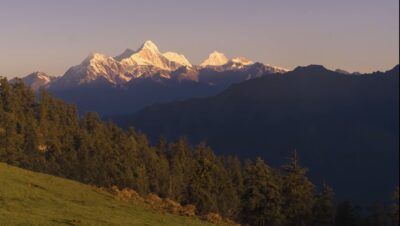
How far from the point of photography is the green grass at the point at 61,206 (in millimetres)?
36812

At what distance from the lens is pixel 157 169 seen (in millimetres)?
152875

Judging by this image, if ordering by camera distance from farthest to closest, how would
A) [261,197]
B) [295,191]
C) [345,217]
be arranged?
[345,217] < [295,191] < [261,197]

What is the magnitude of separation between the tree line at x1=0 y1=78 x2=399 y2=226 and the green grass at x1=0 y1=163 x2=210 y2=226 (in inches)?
1805

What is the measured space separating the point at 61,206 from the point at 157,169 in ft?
355

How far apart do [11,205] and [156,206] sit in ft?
76.3

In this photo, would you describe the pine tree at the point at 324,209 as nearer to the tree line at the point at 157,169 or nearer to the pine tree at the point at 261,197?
the tree line at the point at 157,169

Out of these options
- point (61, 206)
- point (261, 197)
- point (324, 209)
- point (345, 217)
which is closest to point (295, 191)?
point (261, 197)

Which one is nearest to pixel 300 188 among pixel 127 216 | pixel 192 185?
pixel 192 185

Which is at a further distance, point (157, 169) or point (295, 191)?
point (157, 169)

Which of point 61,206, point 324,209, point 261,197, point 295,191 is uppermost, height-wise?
point 295,191

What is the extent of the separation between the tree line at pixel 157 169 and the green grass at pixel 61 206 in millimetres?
45843

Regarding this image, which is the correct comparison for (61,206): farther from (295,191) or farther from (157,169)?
(157,169)

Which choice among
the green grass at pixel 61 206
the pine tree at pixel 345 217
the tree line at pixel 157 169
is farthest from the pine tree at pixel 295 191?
the green grass at pixel 61 206

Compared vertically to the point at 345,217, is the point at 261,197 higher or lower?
higher
